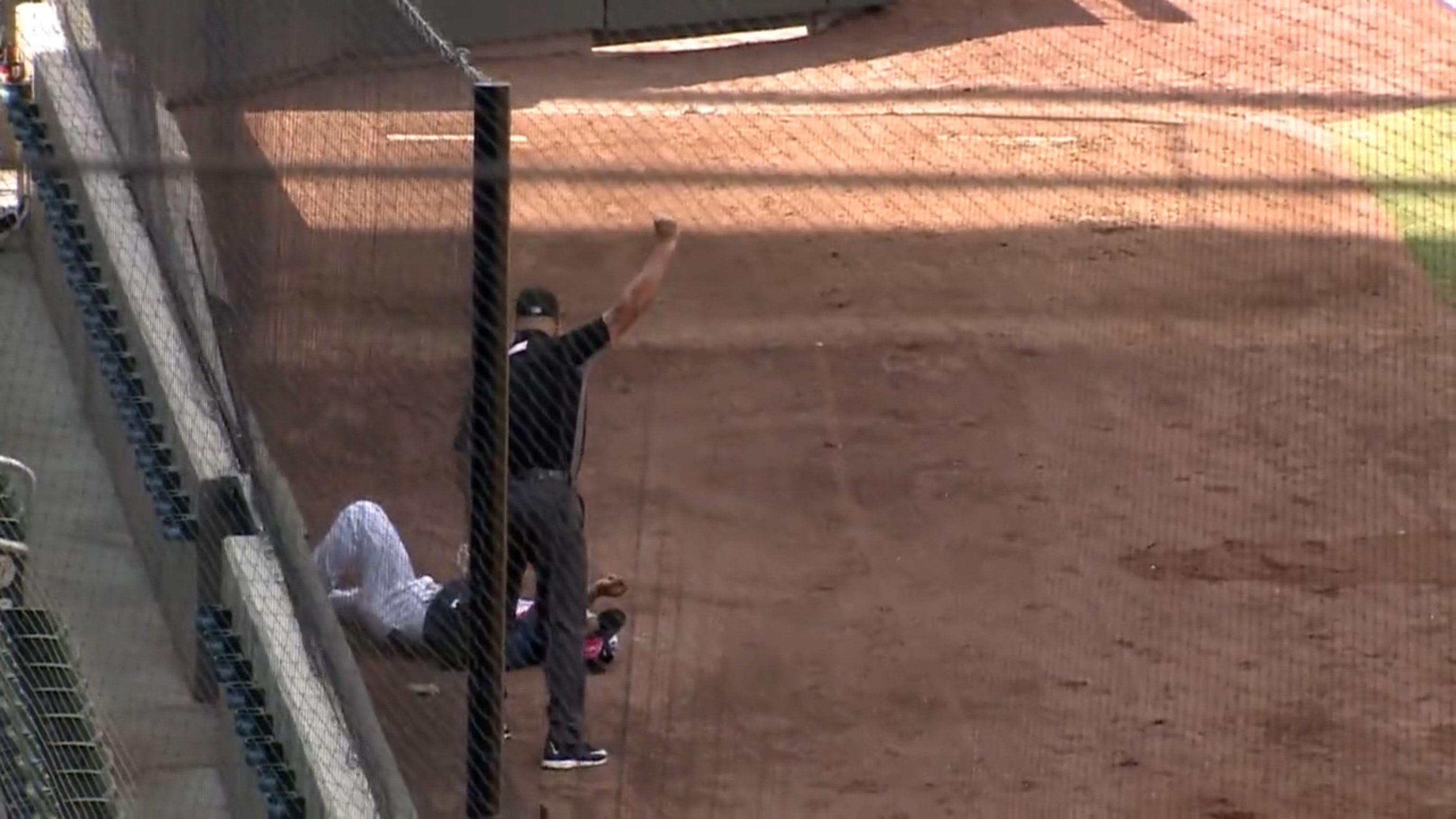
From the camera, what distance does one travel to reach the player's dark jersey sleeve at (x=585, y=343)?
579cm

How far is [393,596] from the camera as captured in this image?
17.7ft

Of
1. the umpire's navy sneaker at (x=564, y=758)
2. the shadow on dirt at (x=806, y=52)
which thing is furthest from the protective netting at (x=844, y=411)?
the shadow on dirt at (x=806, y=52)

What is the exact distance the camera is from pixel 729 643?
698 cm

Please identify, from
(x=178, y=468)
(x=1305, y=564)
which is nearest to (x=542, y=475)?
(x=178, y=468)

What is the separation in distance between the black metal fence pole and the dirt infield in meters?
0.18

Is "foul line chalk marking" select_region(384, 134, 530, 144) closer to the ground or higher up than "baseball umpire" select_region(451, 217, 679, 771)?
higher up

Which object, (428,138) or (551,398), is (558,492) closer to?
(551,398)

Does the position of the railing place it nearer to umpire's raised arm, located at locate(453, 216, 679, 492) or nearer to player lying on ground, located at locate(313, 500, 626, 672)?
player lying on ground, located at locate(313, 500, 626, 672)

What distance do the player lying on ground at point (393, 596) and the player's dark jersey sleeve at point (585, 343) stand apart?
0.62 metres

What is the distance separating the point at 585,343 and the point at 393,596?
2.68 feet

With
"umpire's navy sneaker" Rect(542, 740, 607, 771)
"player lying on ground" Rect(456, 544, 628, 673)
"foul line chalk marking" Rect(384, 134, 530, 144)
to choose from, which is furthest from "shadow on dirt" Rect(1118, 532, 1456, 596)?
"foul line chalk marking" Rect(384, 134, 530, 144)

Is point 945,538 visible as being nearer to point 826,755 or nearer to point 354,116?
point 826,755

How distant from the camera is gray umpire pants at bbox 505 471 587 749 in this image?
18.6 feet

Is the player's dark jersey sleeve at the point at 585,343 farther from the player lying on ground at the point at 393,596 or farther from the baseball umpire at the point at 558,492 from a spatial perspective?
the player lying on ground at the point at 393,596
